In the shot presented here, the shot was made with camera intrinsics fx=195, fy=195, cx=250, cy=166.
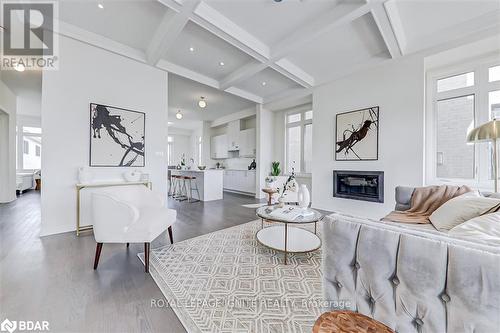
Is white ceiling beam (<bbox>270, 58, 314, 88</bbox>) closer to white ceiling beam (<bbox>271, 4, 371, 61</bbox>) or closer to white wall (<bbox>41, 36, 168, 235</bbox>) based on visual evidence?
white ceiling beam (<bbox>271, 4, 371, 61</bbox>)

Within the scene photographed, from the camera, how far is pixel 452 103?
3336mm

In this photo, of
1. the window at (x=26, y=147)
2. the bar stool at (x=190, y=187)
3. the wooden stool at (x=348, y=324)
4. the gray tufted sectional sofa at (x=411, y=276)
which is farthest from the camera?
the window at (x=26, y=147)

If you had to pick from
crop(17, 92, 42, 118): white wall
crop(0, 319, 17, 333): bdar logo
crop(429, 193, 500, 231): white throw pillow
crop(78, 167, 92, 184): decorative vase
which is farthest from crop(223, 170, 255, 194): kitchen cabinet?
crop(17, 92, 42, 118): white wall

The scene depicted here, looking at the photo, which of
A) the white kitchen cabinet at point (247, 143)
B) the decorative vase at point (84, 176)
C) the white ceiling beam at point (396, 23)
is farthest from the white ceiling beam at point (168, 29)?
the white kitchen cabinet at point (247, 143)

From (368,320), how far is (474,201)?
182 cm

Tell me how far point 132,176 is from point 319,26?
3873 mm

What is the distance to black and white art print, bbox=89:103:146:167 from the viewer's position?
327 centimetres

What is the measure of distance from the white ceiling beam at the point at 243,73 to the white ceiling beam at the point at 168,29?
147 centimetres

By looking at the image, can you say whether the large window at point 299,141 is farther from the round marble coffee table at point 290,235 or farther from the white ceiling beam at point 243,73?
the round marble coffee table at point 290,235

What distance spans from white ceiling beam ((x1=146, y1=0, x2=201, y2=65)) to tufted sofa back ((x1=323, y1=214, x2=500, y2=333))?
116 inches

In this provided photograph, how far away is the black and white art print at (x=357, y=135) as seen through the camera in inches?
150

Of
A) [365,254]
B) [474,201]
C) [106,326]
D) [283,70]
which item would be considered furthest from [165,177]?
[474,201]

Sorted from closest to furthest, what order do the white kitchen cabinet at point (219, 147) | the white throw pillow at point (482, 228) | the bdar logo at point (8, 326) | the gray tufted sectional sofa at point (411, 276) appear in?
the gray tufted sectional sofa at point (411, 276) → the white throw pillow at point (482, 228) → the bdar logo at point (8, 326) → the white kitchen cabinet at point (219, 147)

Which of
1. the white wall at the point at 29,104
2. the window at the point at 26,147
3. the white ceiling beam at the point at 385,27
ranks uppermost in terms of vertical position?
the white ceiling beam at the point at 385,27
